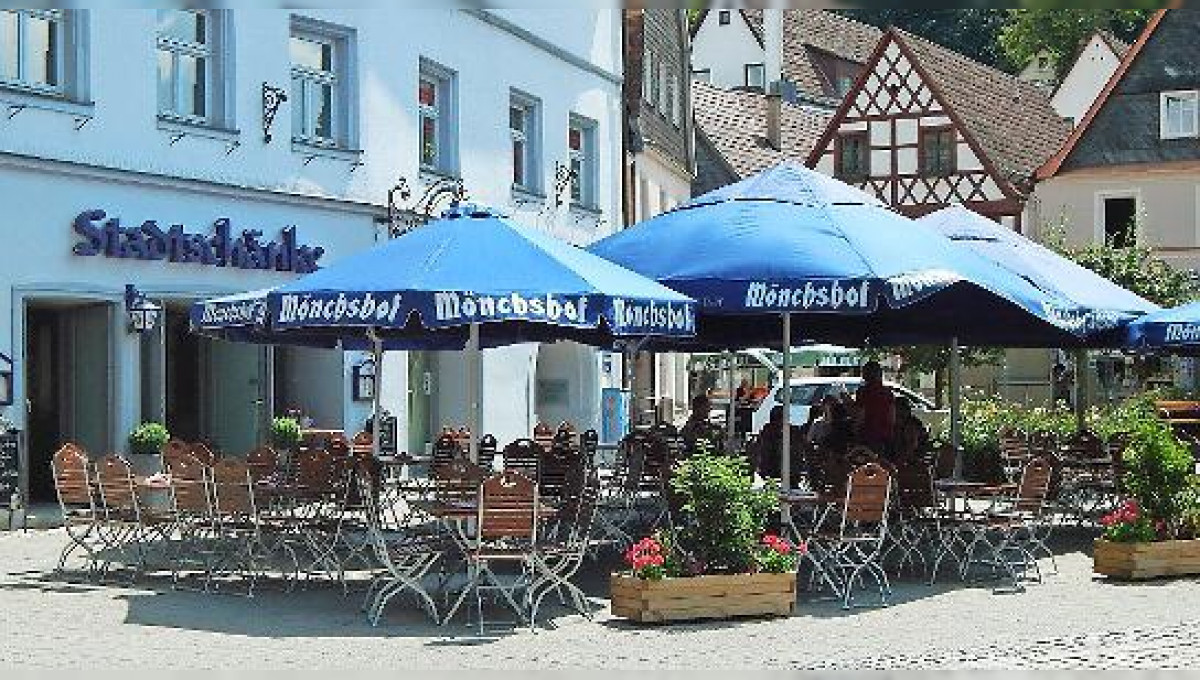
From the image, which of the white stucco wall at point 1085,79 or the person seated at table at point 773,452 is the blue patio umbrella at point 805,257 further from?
the white stucco wall at point 1085,79

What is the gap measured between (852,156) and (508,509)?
39.8 meters

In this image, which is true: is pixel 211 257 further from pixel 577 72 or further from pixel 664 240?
pixel 577 72

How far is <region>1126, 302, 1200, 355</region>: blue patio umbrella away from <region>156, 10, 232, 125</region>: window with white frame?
1003 cm

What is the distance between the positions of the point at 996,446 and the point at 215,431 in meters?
9.18

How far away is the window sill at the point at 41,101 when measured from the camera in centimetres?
1806

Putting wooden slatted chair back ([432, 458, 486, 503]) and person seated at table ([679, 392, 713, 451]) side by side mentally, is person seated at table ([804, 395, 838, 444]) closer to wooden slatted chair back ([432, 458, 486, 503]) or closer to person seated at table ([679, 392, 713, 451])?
person seated at table ([679, 392, 713, 451])

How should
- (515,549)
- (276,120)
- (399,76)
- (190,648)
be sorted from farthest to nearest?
(399,76) → (276,120) → (515,549) → (190,648)

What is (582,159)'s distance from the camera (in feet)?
102

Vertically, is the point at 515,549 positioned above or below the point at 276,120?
below

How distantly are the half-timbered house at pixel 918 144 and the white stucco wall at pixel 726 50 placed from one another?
24.5 metres

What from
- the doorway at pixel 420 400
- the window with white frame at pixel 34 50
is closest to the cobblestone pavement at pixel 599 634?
the window with white frame at pixel 34 50

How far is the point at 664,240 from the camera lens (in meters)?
15.1

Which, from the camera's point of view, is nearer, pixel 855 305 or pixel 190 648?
pixel 190 648

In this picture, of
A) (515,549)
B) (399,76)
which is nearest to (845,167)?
(399,76)
